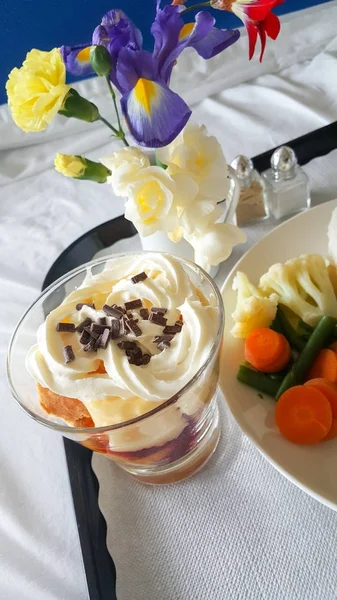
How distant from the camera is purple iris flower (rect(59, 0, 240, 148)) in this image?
629mm

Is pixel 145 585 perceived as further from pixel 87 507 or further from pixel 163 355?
pixel 163 355

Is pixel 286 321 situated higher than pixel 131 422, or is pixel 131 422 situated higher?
pixel 131 422

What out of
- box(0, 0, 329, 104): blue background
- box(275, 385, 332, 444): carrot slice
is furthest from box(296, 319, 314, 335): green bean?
box(0, 0, 329, 104): blue background

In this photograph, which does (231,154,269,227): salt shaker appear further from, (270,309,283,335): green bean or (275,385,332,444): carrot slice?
(275,385,332,444): carrot slice

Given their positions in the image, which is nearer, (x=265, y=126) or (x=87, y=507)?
(x=87, y=507)

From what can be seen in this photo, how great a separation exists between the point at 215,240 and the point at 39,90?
0.30 metres

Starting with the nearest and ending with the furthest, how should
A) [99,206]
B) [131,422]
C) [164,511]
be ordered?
[131,422] < [164,511] < [99,206]

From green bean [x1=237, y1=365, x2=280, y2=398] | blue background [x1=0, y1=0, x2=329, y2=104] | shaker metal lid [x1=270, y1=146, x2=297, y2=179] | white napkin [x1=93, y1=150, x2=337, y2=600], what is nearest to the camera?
white napkin [x1=93, y1=150, x2=337, y2=600]

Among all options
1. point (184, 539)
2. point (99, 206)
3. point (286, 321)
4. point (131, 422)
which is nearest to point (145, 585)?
point (184, 539)

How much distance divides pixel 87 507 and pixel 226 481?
183 millimetres

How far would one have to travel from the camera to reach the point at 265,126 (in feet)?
4.34

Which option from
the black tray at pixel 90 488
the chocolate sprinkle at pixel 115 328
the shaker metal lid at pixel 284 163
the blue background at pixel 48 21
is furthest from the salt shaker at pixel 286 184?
the blue background at pixel 48 21

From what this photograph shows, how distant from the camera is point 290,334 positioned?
0.73m

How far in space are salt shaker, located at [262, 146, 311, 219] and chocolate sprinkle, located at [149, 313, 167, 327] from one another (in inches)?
17.1
